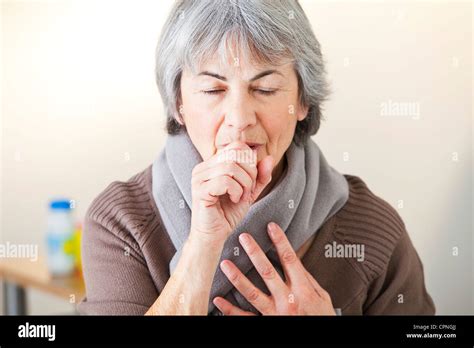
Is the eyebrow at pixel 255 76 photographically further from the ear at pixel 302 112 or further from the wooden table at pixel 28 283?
the wooden table at pixel 28 283

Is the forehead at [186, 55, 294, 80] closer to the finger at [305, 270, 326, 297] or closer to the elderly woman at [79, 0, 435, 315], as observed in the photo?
the elderly woman at [79, 0, 435, 315]

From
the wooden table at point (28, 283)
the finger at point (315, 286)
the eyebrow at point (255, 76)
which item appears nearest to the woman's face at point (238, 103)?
the eyebrow at point (255, 76)

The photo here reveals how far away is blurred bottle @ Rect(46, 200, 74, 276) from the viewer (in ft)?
4.38

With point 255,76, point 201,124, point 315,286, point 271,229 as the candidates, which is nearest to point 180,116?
point 201,124

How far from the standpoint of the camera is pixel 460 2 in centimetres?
135

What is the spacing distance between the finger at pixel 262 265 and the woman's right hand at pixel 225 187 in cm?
4

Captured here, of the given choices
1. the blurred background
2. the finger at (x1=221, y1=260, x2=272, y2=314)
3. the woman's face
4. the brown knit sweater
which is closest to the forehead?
the woman's face

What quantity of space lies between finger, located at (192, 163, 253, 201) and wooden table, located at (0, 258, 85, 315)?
32 cm

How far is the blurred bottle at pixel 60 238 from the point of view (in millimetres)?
1336

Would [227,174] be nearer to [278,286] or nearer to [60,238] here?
[278,286]

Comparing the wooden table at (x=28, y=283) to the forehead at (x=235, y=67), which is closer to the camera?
the forehead at (x=235, y=67)

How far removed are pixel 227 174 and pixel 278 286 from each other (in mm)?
221

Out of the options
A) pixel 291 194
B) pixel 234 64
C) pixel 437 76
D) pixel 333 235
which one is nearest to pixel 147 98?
pixel 234 64
